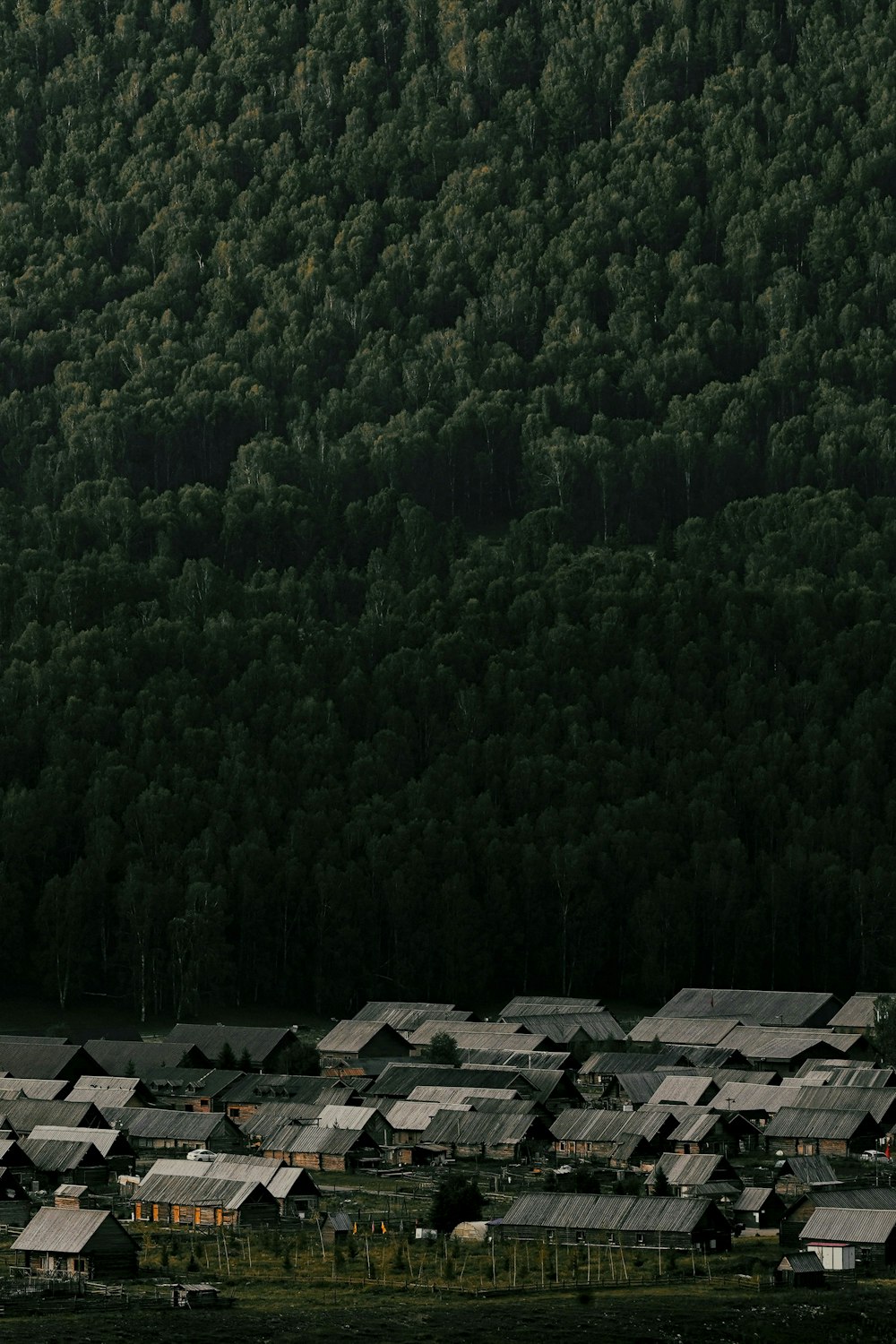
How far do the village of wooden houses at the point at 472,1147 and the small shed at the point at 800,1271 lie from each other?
0.23 feet

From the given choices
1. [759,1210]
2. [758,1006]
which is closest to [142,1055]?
[758,1006]

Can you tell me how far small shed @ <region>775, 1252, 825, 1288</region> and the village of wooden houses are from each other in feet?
0.23

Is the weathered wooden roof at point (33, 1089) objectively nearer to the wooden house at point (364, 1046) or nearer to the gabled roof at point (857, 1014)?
the wooden house at point (364, 1046)

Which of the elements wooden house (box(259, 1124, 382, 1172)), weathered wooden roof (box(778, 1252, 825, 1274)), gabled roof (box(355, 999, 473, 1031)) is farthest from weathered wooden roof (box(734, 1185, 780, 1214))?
gabled roof (box(355, 999, 473, 1031))

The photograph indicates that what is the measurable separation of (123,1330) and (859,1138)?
3984 centimetres

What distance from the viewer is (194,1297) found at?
260 ft

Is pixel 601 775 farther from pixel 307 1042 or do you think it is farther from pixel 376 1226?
pixel 376 1226

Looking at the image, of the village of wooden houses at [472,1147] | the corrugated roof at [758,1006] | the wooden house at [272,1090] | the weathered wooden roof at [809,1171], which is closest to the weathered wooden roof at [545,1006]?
the village of wooden houses at [472,1147]

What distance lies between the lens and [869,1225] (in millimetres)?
87438

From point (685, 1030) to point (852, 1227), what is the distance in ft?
162

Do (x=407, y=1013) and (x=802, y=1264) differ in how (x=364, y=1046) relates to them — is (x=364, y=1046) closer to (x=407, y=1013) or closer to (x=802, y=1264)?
(x=407, y=1013)

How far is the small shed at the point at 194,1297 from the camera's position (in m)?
79.0

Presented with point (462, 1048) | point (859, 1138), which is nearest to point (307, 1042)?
point (462, 1048)

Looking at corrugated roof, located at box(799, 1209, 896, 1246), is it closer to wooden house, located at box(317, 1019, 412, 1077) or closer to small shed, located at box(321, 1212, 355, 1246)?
small shed, located at box(321, 1212, 355, 1246)
